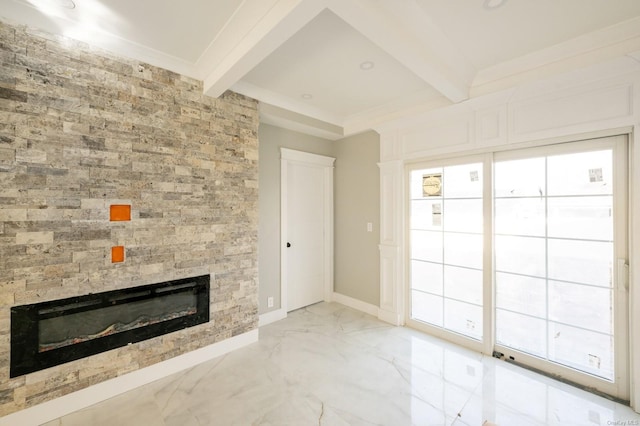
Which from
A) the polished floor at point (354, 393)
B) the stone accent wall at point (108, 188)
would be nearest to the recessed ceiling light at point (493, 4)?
the stone accent wall at point (108, 188)

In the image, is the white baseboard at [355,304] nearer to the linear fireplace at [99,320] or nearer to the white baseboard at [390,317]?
the white baseboard at [390,317]

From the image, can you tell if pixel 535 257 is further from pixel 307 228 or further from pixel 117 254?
pixel 117 254

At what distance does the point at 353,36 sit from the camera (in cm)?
208

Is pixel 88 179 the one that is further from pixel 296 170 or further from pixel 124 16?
pixel 296 170

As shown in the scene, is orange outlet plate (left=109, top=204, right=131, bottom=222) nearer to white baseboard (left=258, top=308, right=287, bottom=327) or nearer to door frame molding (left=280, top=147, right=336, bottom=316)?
door frame molding (left=280, top=147, right=336, bottom=316)

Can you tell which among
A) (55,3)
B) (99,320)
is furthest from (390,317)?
(55,3)

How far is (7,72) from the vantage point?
5.97 feet

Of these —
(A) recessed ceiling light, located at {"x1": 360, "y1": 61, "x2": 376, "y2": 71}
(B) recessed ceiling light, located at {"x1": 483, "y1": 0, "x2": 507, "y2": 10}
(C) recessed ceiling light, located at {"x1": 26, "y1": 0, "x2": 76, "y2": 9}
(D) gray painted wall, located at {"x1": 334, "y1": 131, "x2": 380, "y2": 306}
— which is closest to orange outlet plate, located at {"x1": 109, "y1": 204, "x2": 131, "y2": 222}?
(C) recessed ceiling light, located at {"x1": 26, "y1": 0, "x2": 76, "y2": 9}

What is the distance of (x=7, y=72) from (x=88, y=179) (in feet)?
2.65

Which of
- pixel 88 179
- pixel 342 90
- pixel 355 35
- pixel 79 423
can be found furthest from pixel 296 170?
pixel 79 423

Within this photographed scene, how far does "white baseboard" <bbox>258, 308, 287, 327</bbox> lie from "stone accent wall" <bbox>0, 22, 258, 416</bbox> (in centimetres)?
51

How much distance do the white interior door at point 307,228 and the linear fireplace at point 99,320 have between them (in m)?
1.40

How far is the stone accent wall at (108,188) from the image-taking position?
185cm

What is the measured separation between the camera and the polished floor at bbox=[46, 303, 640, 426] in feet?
6.36
